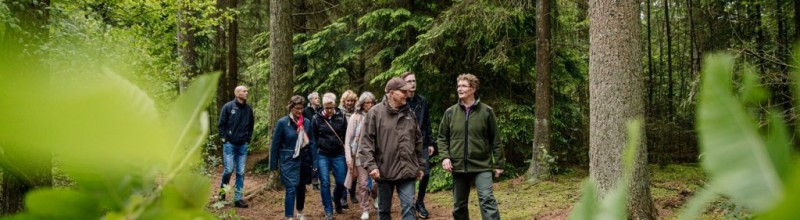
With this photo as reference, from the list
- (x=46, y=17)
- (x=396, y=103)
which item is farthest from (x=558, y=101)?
(x=46, y=17)

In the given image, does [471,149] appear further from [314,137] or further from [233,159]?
[233,159]

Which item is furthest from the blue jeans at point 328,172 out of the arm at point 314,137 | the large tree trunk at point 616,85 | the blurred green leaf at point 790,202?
the blurred green leaf at point 790,202

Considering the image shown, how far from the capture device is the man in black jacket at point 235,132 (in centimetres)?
850

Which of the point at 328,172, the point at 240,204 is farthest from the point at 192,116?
the point at 240,204

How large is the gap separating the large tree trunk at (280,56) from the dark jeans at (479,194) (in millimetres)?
5975

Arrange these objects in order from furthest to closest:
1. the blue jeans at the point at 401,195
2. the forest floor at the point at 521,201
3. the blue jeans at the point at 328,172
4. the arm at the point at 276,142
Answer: the forest floor at the point at 521,201, the blue jeans at the point at 328,172, the arm at the point at 276,142, the blue jeans at the point at 401,195

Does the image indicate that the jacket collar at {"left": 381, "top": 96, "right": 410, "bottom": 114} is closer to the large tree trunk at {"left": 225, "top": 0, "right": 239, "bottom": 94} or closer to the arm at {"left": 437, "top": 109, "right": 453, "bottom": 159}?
the arm at {"left": 437, "top": 109, "right": 453, "bottom": 159}

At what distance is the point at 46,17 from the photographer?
13.8 feet

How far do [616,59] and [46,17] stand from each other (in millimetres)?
6134

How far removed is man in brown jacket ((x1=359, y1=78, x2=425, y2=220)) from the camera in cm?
541

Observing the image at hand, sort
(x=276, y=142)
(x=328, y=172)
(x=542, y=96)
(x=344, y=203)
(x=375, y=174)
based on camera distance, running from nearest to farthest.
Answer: (x=375, y=174)
(x=276, y=142)
(x=328, y=172)
(x=344, y=203)
(x=542, y=96)

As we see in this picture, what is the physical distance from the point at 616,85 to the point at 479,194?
8.23 ft

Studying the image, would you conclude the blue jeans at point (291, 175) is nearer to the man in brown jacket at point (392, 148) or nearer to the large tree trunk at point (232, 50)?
the man in brown jacket at point (392, 148)

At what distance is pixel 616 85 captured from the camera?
6648mm
